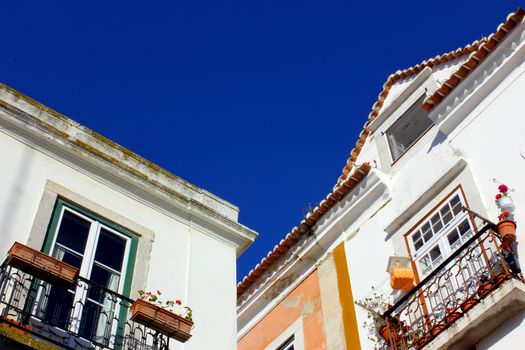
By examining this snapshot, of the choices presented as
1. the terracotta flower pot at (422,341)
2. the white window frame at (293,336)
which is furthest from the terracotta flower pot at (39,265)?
the white window frame at (293,336)

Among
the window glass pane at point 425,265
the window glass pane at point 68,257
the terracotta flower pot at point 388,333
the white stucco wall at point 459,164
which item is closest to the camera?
the window glass pane at point 68,257

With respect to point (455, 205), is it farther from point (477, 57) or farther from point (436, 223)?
point (477, 57)

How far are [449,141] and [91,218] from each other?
205 inches

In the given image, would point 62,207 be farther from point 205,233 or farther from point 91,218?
point 205,233

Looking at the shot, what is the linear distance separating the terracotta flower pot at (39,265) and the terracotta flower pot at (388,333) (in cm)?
404

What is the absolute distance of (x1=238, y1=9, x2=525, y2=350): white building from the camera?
921cm

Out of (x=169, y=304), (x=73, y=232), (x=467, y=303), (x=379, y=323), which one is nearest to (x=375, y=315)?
(x=379, y=323)

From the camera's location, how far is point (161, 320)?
7.77 m

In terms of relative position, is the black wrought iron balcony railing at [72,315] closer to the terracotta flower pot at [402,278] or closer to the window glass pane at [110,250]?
the window glass pane at [110,250]

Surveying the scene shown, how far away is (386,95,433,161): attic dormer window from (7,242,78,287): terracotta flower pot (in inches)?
262

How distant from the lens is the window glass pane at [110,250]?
8.64 m

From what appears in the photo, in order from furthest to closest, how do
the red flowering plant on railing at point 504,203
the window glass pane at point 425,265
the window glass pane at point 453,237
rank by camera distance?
the window glass pane at point 425,265 < the window glass pane at point 453,237 < the red flowering plant on railing at point 504,203

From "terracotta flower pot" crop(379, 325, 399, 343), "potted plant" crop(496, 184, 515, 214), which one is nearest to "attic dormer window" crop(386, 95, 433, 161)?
"potted plant" crop(496, 184, 515, 214)

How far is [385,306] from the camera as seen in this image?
10.7 m
